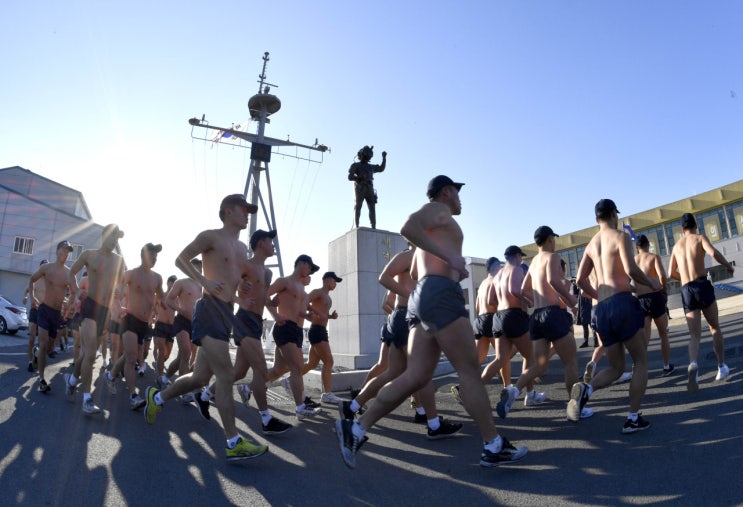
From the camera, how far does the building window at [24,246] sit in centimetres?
3338

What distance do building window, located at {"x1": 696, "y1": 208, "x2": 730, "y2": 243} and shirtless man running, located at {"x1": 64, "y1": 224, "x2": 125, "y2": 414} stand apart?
122ft

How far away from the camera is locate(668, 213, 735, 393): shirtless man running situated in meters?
5.07

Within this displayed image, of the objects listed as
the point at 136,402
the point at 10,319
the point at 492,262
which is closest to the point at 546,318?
the point at 492,262

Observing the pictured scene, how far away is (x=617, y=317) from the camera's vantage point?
150 inches

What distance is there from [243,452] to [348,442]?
0.85m

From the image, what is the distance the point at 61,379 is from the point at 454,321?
298 inches

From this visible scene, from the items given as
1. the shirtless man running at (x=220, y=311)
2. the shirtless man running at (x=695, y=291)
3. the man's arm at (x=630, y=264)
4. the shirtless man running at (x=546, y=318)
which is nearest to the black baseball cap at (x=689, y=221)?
the shirtless man running at (x=695, y=291)

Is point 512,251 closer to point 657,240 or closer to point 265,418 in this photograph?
point 265,418

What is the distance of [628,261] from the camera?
392cm

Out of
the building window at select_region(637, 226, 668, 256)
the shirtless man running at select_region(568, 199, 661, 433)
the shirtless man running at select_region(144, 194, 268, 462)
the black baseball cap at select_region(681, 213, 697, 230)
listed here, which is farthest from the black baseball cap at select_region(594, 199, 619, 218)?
the building window at select_region(637, 226, 668, 256)

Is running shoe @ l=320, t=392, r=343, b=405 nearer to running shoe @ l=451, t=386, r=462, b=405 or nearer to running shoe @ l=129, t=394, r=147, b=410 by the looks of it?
running shoe @ l=451, t=386, r=462, b=405

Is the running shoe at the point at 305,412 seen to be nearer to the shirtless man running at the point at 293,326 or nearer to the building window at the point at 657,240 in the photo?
the shirtless man running at the point at 293,326

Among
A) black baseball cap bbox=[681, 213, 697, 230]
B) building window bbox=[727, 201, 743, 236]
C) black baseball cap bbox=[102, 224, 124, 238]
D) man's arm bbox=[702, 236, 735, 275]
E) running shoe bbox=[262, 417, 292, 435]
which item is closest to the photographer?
running shoe bbox=[262, 417, 292, 435]

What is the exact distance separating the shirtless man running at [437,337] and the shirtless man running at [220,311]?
3.08 ft
